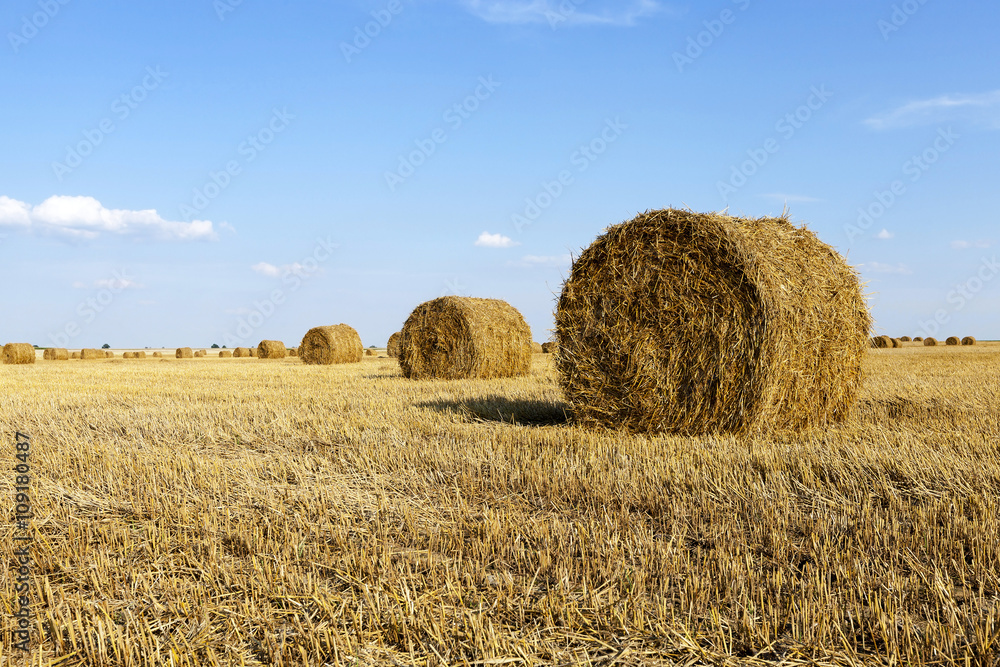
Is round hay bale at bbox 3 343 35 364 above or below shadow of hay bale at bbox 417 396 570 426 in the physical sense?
above

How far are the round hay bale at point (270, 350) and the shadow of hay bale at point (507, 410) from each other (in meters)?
27.8

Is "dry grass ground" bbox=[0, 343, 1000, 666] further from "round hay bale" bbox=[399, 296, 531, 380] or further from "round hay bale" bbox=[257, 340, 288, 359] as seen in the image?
"round hay bale" bbox=[257, 340, 288, 359]

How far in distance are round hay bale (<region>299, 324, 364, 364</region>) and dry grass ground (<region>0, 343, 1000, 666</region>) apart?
18.7 metres

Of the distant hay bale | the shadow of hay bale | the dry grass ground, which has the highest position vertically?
the distant hay bale

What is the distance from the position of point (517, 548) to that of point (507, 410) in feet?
18.1

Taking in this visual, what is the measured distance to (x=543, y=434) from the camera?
23.2 ft

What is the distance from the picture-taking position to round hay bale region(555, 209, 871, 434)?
691cm

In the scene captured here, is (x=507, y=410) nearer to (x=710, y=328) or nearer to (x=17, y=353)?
(x=710, y=328)

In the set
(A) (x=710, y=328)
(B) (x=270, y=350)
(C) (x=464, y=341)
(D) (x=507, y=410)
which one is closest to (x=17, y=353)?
(B) (x=270, y=350)

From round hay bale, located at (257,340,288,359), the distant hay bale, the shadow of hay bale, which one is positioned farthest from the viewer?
the distant hay bale

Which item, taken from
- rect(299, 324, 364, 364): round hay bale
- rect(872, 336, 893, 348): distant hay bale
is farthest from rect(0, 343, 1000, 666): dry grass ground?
rect(872, 336, 893, 348): distant hay bale

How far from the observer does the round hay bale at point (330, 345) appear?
25984 millimetres

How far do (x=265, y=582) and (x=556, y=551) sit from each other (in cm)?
146

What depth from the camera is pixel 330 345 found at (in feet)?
85.1
